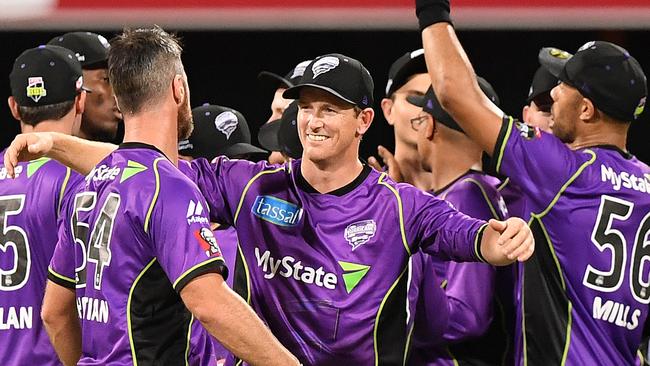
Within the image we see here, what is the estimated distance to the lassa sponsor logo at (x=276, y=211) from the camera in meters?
4.21

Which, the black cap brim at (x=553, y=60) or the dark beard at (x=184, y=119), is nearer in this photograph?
the dark beard at (x=184, y=119)

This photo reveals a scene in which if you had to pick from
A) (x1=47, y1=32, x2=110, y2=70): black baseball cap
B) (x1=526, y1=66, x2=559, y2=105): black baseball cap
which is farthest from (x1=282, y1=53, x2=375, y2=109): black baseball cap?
(x1=526, y1=66, x2=559, y2=105): black baseball cap

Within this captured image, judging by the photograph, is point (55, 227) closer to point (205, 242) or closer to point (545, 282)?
point (205, 242)

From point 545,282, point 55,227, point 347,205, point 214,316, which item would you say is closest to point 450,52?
point 347,205

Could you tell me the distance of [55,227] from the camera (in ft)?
14.5

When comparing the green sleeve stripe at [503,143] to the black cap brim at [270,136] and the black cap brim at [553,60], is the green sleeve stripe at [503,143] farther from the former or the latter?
the black cap brim at [270,136]

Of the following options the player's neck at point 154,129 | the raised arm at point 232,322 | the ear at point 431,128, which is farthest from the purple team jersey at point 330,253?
the ear at point 431,128

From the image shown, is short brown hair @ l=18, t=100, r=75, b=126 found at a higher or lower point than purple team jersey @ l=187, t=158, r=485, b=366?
higher

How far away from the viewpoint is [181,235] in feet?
11.4

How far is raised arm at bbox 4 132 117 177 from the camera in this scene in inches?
147

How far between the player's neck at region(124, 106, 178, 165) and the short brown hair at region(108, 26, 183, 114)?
31 mm

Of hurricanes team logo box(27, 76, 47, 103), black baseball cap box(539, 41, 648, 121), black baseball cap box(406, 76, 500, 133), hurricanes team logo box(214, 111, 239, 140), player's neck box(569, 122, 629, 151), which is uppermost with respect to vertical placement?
black baseball cap box(539, 41, 648, 121)

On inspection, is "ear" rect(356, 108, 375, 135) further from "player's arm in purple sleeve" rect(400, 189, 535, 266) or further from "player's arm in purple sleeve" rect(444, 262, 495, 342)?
"player's arm in purple sleeve" rect(444, 262, 495, 342)

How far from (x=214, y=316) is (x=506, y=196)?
7.15 feet
